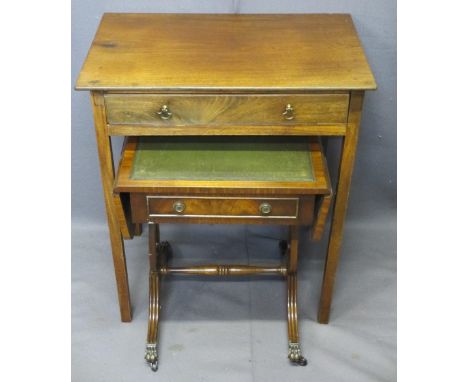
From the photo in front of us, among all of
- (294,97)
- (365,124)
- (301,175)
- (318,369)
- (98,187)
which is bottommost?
(318,369)

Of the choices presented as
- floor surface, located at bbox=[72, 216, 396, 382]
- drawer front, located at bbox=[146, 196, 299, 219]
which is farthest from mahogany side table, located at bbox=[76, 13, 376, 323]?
floor surface, located at bbox=[72, 216, 396, 382]

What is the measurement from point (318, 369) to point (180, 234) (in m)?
Answer: 0.85

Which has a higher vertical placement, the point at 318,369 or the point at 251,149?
the point at 251,149

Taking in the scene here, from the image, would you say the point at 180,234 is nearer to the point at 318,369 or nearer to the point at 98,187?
the point at 98,187

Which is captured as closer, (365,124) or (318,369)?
(318,369)

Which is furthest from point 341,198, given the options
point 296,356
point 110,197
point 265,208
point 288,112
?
point 110,197

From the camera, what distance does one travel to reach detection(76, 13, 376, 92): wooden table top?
191 centimetres

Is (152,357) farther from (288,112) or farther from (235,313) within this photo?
(288,112)

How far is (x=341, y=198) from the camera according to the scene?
2.16 m

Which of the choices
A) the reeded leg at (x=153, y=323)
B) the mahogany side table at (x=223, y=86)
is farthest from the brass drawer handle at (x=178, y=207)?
the reeded leg at (x=153, y=323)

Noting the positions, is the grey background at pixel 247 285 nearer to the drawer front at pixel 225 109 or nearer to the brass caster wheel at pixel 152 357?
the brass caster wheel at pixel 152 357

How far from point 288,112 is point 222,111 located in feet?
0.61

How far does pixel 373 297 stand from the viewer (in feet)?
8.69
